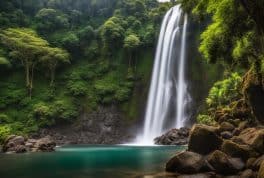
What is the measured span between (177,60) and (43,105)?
835 inches

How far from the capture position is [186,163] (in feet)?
58.0

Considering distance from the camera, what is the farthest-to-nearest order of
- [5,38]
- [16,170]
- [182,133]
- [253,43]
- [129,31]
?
[129,31] < [5,38] < [182,133] < [253,43] < [16,170]

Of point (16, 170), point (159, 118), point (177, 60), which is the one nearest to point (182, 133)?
point (159, 118)

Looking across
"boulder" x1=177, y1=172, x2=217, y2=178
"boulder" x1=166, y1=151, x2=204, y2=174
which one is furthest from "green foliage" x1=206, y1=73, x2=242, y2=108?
"boulder" x1=177, y1=172, x2=217, y2=178

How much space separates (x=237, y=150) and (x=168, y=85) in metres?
36.4

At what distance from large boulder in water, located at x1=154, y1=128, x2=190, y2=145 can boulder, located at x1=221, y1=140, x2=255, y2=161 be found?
2528cm

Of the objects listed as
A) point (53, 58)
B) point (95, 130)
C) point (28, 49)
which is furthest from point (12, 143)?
point (53, 58)

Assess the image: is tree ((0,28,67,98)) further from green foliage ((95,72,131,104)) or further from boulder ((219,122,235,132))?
boulder ((219,122,235,132))

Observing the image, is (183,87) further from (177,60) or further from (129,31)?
(129,31)

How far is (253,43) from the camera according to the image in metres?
21.5

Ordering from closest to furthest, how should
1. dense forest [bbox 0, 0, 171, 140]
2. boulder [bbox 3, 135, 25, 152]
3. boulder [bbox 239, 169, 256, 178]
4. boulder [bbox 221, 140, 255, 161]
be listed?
boulder [bbox 239, 169, 256, 178], boulder [bbox 221, 140, 255, 161], boulder [bbox 3, 135, 25, 152], dense forest [bbox 0, 0, 171, 140]

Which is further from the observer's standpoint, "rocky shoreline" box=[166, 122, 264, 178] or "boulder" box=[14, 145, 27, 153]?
"boulder" box=[14, 145, 27, 153]

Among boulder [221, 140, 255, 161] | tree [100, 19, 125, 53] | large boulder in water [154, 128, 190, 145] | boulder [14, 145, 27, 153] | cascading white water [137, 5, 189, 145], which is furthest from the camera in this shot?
tree [100, 19, 125, 53]

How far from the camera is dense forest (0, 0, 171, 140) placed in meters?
55.5
